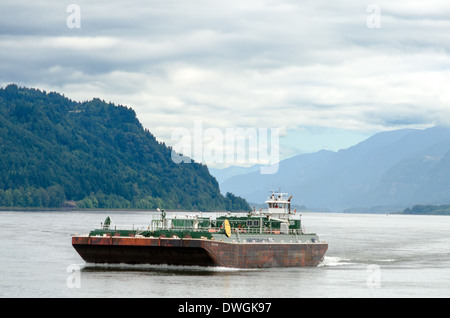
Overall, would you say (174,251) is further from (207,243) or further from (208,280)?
(208,280)

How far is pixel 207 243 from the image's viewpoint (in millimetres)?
68125

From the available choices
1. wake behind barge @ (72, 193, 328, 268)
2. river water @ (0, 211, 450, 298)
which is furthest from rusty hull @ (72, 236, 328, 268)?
river water @ (0, 211, 450, 298)

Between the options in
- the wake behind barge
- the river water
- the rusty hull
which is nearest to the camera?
the river water

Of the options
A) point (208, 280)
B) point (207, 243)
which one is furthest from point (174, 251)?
point (208, 280)

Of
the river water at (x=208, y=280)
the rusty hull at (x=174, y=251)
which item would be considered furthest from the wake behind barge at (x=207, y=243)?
the river water at (x=208, y=280)

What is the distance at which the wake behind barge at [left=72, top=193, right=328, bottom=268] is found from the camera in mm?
68812

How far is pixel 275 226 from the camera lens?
78.8 meters

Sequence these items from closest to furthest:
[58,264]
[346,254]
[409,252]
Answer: [58,264], [346,254], [409,252]

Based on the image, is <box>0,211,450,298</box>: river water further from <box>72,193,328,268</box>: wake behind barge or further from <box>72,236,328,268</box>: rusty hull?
<box>72,193,328,268</box>: wake behind barge

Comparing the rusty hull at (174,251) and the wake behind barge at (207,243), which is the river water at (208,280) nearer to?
the rusty hull at (174,251)
